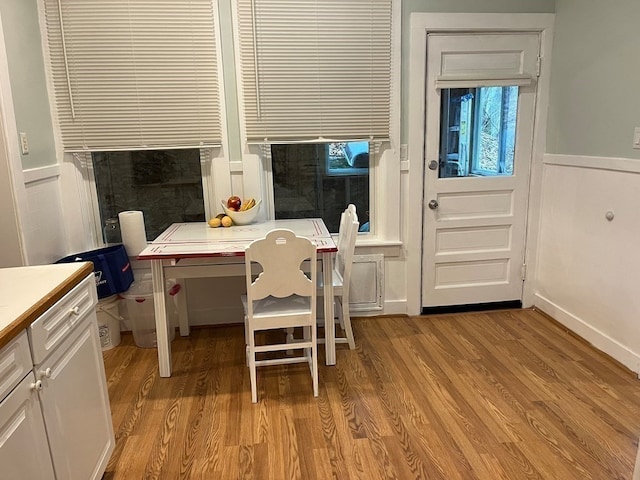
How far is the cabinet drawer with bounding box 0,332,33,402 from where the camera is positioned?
1.25 m

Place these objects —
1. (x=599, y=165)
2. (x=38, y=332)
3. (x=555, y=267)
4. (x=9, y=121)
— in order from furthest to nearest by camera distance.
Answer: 1. (x=555, y=267)
2. (x=599, y=165)
3. (x=9, y=121)
4. (x=38, y=332)

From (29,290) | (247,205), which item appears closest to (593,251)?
(247,205)

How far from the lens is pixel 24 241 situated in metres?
2.61

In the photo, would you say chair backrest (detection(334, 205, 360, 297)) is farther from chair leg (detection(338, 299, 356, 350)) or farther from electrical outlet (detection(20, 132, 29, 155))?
electrical outlet (detection(20, 132, 29, 155))

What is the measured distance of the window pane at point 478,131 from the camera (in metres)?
3.40

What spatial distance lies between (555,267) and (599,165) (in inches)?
33.4

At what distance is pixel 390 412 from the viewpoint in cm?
244

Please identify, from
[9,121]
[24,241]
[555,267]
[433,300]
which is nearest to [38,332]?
[24,241]

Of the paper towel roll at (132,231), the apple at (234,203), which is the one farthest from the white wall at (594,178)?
the paper towel roll at (132,231)

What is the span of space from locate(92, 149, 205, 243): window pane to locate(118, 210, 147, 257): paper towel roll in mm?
206

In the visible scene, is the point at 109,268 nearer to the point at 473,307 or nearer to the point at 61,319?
the point at 61,319

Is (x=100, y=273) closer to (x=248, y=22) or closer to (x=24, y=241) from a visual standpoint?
(x=24, y=241)

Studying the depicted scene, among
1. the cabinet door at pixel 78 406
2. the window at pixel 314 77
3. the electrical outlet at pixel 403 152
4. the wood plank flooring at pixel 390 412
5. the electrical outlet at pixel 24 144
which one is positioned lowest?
the wood plank flooring at pixel 390 412

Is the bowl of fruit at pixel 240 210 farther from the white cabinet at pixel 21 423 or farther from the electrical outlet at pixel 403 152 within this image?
the white cabinet at pixel 21 423
